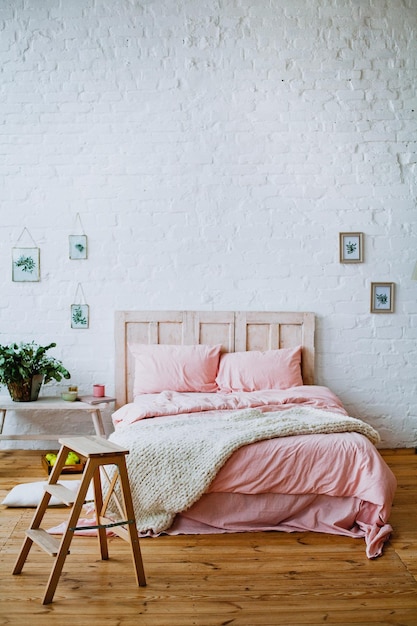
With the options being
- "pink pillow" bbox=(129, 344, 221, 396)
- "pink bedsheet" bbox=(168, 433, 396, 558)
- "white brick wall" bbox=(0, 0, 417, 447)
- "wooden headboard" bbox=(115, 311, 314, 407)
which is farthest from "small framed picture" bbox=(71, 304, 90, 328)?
"pink bedsheet" bbox=(168, 433, 396, 558)

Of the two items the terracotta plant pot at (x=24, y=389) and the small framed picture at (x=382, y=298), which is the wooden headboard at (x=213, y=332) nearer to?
the small framed picture at (x=382, y=298)

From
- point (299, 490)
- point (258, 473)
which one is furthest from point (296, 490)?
point (258, 473)

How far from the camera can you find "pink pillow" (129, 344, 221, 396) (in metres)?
5.19

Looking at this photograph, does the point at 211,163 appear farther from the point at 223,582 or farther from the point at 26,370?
the point at 223,582

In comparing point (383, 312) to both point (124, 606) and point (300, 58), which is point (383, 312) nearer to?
point (300, 58)

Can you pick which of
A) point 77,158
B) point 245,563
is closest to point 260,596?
point 245,563

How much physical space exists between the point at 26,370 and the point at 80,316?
2.33ft

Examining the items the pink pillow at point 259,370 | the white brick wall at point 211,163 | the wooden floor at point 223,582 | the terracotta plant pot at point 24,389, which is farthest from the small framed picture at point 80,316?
the wooden floor at point 223,582

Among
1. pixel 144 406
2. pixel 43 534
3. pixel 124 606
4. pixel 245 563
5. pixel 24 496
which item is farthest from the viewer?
pixel 144 406

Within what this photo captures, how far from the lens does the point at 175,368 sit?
5.24 metres

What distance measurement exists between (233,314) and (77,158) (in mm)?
1676

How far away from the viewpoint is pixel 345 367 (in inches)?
222

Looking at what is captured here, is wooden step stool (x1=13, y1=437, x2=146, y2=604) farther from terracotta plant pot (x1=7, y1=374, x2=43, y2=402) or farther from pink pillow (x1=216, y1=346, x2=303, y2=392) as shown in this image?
pink pillow (x1=216, y1=346, x2=303, y2=392)

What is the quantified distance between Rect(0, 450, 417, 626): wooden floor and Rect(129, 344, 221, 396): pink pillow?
1.47m
